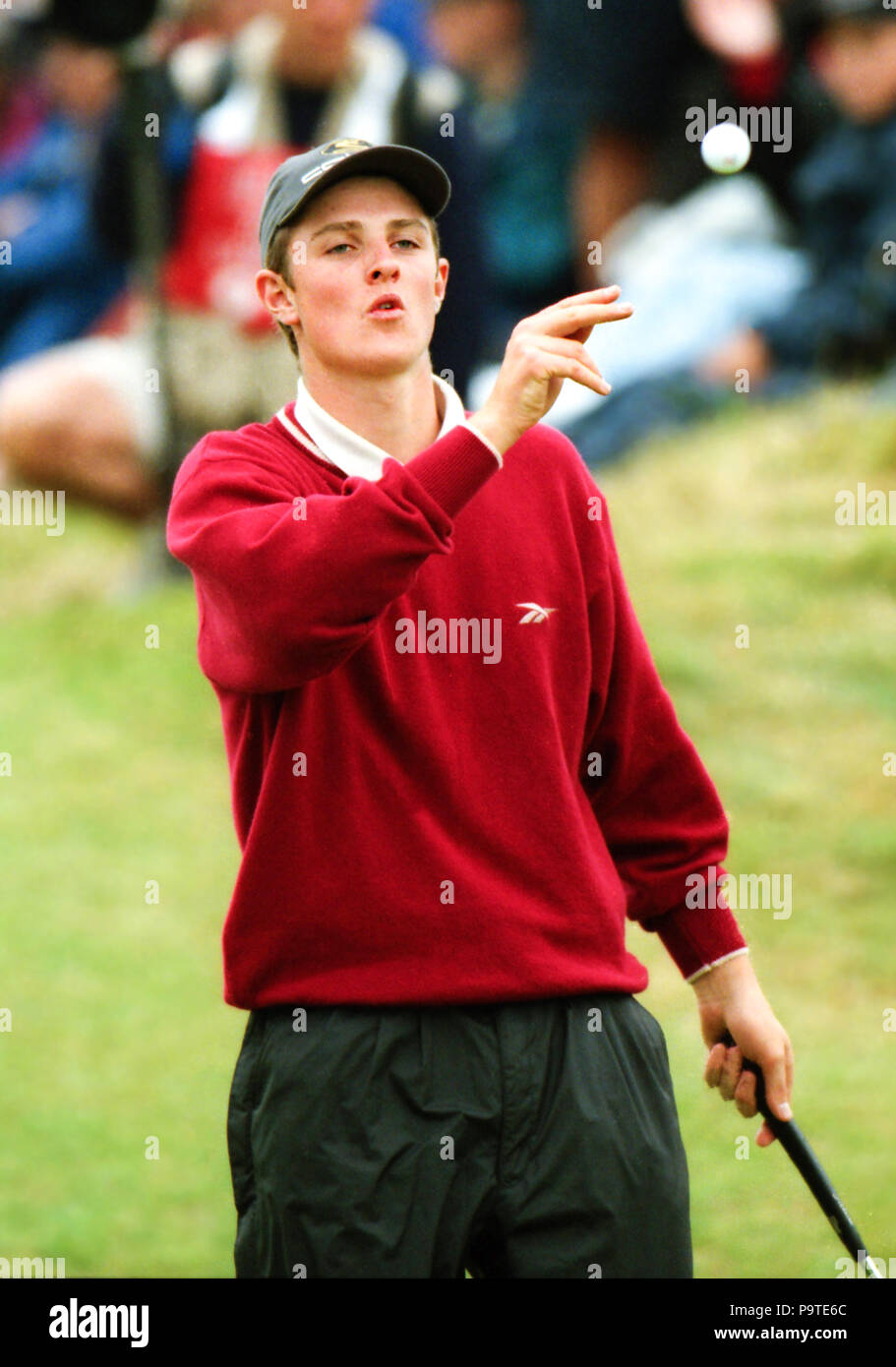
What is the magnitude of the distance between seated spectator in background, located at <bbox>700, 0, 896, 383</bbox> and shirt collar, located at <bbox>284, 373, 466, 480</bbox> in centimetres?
457

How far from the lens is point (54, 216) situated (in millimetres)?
7582

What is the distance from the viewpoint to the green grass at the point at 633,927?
4.25 metres

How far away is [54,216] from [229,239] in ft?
4.26

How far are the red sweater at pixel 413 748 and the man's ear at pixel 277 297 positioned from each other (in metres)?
0.11

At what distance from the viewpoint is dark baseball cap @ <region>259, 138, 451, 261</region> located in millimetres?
2227

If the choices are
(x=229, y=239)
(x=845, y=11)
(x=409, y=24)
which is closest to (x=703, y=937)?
(x=229, y=239)

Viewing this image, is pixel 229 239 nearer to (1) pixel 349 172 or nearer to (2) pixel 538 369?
(1) pixel 349 172

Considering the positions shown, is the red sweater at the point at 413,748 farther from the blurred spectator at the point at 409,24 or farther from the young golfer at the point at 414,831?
the blurred spectator at the point at 409,24

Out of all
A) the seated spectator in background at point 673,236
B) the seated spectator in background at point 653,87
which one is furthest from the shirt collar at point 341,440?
the seated spectator in background at point 653,87

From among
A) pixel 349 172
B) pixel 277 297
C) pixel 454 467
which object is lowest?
pixel 454 467

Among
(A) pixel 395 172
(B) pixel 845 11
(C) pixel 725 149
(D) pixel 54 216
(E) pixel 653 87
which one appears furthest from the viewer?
(D) pixel 54 216

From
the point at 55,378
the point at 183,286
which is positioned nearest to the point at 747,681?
the point at 183,286

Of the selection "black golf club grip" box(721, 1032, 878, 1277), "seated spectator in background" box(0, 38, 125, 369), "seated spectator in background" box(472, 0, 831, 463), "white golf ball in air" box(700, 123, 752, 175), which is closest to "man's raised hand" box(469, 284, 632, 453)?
"white golf ball in air" box(700, 123, 752, 175)

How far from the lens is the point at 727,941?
2.44 metres
